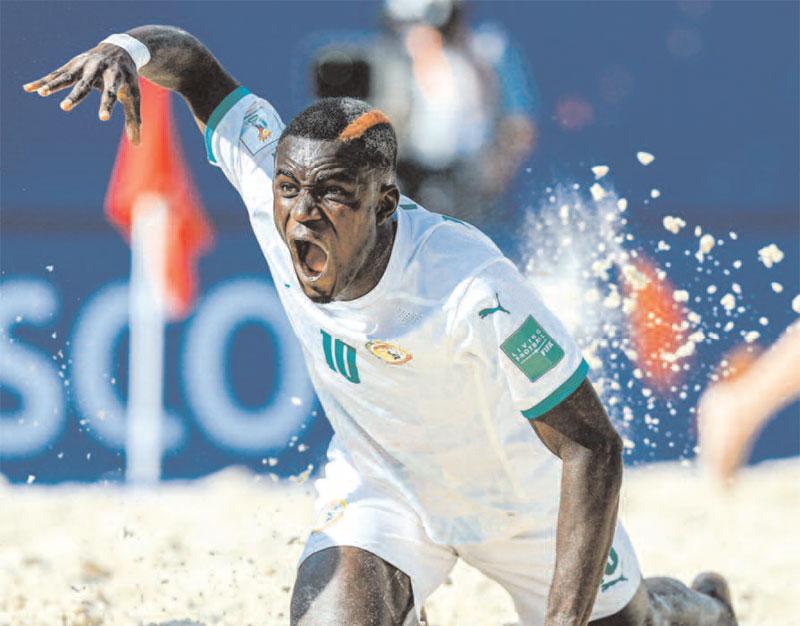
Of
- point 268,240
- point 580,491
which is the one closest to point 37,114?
point 268,240

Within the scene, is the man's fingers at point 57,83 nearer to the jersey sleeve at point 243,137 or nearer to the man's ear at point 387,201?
the jersey sleeve at point 243,137

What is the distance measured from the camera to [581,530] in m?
3.27

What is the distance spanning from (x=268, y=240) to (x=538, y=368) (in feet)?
3.20

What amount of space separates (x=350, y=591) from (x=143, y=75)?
1600 millimetres

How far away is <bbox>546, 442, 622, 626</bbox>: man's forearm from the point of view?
325cm

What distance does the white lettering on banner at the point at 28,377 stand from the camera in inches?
263

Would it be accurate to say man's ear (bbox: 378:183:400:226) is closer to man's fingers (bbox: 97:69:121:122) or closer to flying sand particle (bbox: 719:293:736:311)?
man's fingers (bbox: 97:69:121:122)

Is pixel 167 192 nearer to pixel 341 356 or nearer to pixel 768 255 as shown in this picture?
pixel 768 255

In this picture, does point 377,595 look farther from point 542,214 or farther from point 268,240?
point 542,214

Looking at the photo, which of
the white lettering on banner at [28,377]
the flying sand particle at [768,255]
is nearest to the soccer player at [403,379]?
the white lettering on banner at [28,377]

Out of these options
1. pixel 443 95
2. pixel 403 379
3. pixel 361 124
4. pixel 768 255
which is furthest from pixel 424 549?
pixel 768 255

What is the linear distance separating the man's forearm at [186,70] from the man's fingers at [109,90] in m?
0.40

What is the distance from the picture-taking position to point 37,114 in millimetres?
6812

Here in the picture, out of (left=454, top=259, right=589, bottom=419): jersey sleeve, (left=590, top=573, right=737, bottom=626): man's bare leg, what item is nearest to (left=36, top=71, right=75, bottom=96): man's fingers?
(left=454, top=259, right=589, bottom=419): jersey sleeve
